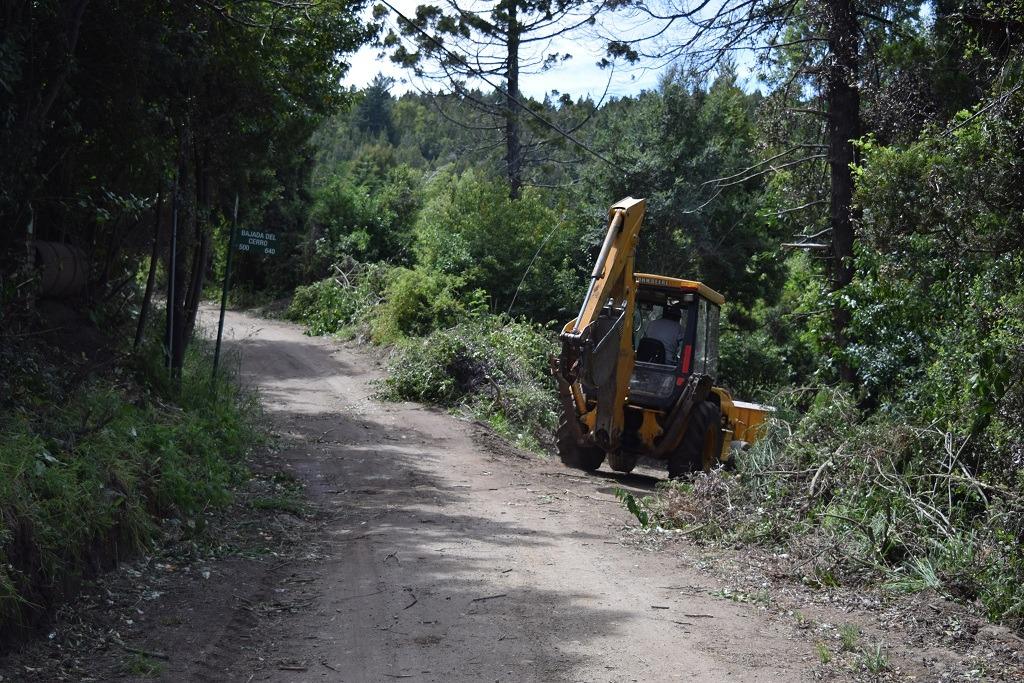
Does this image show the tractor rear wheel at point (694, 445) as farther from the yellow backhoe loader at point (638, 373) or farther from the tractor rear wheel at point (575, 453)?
the tractor rear wheel at point (575, 453)

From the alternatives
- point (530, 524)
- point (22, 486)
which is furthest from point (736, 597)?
point (22, 486)

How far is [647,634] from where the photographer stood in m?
7.06

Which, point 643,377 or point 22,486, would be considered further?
point 643,377

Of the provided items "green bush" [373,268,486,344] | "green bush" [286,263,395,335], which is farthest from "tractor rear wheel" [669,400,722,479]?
"green bush" [286,263,395,335]

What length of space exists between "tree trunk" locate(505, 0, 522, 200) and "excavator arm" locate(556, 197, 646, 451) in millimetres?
9954

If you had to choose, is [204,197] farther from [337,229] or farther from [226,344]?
[337,229]

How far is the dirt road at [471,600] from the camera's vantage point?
20.9ft

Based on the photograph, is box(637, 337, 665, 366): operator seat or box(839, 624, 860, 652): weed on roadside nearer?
box(839, 624, 860, 652): weed on roadside

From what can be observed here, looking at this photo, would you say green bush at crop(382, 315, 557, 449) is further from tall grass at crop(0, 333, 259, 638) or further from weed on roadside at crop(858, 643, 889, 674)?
weed on roadside at crop(858, 643, 889, 674)

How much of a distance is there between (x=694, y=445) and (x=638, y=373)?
52.4 inches

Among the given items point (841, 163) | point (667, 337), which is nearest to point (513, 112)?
point (841, 163)

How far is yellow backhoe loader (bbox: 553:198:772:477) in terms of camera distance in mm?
13094

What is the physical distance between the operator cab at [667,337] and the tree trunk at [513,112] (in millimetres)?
8717

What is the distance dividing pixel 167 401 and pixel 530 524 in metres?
4.97
